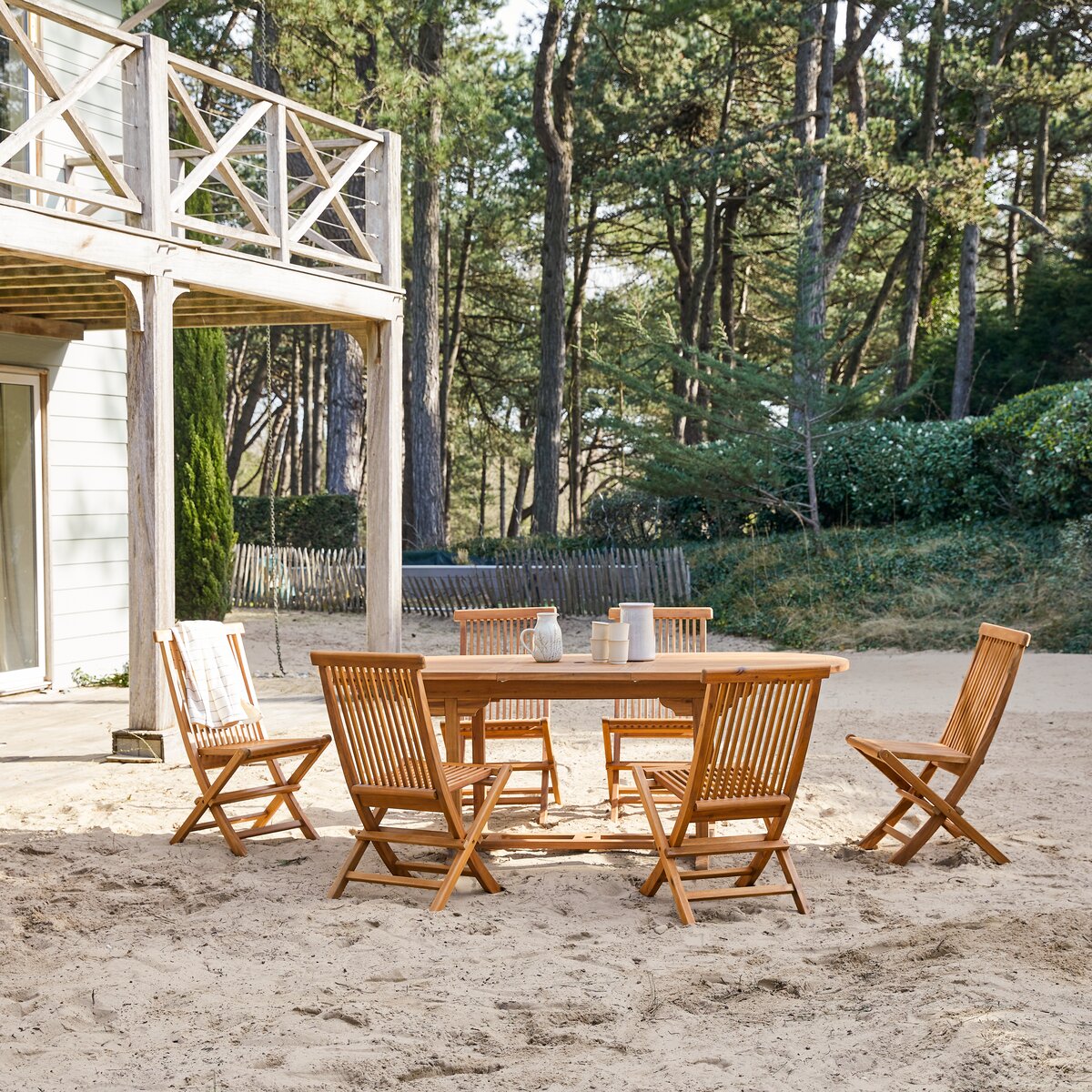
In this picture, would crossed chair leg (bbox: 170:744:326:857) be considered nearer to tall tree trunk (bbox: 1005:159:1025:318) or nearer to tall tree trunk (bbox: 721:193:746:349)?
tall tree trunk (bbox: 1005:159:1025:318)

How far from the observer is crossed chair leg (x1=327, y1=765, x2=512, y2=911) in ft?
16.5

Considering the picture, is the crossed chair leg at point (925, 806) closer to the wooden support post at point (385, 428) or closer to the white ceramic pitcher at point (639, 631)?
the white ceramic pitcher at point (639, 631)

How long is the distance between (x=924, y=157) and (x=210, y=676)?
771 inches

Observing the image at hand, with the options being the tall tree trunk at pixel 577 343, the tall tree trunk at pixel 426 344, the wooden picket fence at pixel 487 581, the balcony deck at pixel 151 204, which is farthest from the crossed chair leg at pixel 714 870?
the tall tree trunk at pixel 577 343

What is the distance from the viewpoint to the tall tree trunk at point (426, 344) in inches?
841

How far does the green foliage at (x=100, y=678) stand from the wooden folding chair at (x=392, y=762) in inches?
250

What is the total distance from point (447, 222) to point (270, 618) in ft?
55.1

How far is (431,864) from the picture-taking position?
17.5ft

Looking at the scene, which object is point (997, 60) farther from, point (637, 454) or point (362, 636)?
point (362, 636)

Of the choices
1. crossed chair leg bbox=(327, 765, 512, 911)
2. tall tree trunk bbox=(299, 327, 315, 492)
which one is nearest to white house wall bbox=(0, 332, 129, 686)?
crossed chair leg bbox=(327, 765, 512, 911)

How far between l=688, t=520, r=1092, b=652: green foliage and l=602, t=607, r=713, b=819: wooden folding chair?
6953 millimetres

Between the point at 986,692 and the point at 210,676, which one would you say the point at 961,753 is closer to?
the point at 986,692

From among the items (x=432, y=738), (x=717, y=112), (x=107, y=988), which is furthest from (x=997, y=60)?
(x=107, y=988)

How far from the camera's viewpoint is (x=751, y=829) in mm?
6109
